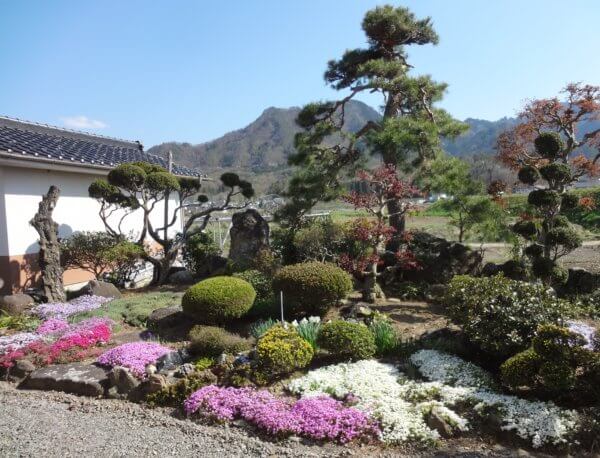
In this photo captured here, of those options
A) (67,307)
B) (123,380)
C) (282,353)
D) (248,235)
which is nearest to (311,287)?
(282,353)

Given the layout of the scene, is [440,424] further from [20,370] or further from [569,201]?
[20,370]

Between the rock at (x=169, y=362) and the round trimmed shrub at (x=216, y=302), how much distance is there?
1.04 m

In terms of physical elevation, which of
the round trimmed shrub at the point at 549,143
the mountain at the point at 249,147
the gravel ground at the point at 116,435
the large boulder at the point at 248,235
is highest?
the mountain at the point at 249,147

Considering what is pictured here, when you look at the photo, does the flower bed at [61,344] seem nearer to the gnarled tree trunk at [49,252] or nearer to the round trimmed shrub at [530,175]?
the gnarled tree trunk at [49,252]

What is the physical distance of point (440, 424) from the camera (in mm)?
4062

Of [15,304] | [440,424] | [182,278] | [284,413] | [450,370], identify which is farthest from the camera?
[182,278]

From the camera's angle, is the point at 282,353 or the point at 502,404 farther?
the point at 282,353

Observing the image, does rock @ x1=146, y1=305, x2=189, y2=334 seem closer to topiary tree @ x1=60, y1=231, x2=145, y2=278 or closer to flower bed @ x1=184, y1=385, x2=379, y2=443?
flower bed @ x1=184, y1=385, x2=379, y2=443

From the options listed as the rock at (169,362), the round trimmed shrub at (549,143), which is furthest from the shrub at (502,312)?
the rock at (169,362)

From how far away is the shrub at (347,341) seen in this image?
222 inches

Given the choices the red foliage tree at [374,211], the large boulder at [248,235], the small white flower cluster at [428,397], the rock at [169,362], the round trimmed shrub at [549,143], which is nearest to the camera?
the small white flower cluster at [428,397]

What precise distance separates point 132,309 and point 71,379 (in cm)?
286

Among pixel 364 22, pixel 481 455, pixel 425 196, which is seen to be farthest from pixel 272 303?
pixel 364 22

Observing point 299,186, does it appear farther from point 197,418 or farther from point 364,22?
point 197,418
